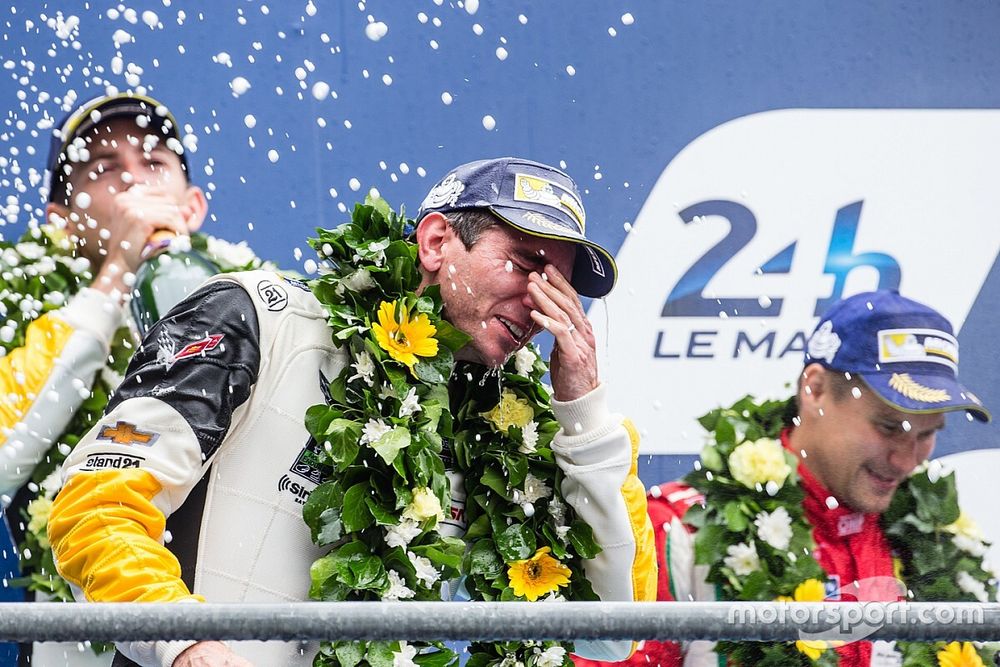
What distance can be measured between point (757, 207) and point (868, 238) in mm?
319

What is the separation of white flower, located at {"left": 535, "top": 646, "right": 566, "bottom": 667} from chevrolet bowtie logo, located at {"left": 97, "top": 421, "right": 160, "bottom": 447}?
2.79ft

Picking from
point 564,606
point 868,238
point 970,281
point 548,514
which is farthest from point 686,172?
point 564,606

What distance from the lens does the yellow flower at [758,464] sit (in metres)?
2.67

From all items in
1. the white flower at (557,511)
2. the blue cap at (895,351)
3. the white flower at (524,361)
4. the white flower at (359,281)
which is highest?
the blue cap at (895,351)

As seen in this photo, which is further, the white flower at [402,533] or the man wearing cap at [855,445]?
the man wearing cap at [855,445]

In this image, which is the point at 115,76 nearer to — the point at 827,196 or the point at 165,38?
the point at 165,38

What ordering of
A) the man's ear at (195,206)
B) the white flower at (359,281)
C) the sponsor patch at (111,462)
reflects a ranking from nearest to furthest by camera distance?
1. the sponsor patch at (111,462)
2. the white flower at (359,281)
3. the man's ear at (195,206)

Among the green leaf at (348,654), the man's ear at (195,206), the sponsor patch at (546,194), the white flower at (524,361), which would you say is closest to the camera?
the green leaf at (348,654)

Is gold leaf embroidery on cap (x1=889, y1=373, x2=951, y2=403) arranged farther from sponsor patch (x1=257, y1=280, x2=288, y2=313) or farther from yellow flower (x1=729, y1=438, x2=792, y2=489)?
sponsor patch (x1=257, y1=280, x2=288, y2=313)

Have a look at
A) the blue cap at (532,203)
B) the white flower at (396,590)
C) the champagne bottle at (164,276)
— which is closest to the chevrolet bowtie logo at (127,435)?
the white flower at (396,590)

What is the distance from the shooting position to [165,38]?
3.20 meters

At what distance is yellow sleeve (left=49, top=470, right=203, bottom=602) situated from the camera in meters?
1.67

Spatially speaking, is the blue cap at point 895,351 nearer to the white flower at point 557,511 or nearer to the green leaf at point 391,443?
the white flower at point 557,511

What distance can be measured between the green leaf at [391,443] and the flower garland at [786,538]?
890 millimetres
